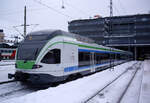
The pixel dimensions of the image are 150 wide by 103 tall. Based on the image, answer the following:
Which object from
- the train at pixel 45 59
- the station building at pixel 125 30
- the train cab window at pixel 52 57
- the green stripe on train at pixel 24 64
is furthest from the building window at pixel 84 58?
the station building at pixel 125 30

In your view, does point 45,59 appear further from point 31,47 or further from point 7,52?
point 7,52

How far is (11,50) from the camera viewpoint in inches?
1412

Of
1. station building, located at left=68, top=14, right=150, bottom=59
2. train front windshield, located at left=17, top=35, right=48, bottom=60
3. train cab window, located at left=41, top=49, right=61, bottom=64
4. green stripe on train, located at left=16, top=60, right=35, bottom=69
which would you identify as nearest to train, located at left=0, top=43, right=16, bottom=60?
train front windshield, located at left=17, top=35, right=48, bottom=60

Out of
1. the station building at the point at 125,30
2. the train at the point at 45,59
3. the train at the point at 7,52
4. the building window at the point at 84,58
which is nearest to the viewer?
the train at the point at 45,59

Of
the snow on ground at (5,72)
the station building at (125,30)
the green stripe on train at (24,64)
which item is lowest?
the snow on ground at (5,72)

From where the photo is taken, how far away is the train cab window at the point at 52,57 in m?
7.52

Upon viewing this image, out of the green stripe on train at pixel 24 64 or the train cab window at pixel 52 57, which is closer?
the green stripe on train at pixel 24 64

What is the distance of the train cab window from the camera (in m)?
7.52

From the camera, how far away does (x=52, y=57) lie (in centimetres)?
773

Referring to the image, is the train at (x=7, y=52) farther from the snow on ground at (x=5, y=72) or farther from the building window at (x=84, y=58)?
the building window at (x=84, y=58)

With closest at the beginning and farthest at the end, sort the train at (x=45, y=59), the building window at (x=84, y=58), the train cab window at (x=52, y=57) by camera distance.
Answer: the train at (x=45, y=59) < the train cab window at (x=52, y=57) < the building window at (x=84, y=58)

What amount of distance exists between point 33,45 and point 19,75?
187cm

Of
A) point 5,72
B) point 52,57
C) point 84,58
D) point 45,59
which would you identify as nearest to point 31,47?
point 45,59

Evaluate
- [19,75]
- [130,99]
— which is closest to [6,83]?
[19,75]
